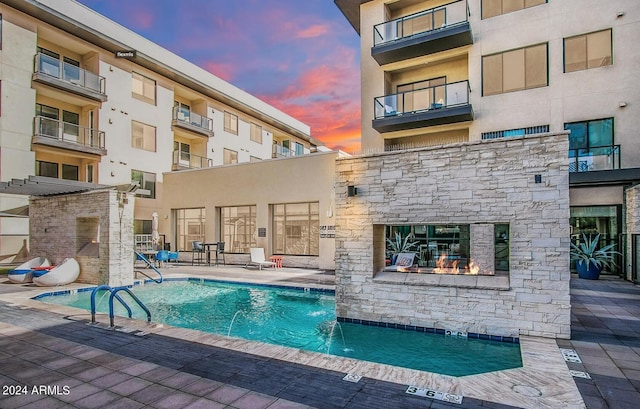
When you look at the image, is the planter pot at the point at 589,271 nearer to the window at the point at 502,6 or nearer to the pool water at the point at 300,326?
the pool water at the point at 300,326

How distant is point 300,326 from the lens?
680 centimetres

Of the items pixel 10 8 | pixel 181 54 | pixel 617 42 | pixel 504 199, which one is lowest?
pixel 504 199

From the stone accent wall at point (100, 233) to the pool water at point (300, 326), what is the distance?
81 centimetres

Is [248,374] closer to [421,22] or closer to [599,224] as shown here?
[599,224]

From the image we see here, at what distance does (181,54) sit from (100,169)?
361 inches

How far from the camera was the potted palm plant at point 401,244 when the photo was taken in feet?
43.1

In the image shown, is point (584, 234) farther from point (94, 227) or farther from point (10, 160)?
point (10, 160)

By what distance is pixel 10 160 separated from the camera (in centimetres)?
1434

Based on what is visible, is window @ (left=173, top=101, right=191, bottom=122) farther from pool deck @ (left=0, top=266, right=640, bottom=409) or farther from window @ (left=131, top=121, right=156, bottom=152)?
pool deck @ (left=0, top=266, right=640, bottom=409)

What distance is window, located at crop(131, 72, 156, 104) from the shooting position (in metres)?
19.3

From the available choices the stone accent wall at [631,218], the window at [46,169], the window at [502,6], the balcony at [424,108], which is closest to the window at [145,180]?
the window at [46,169]

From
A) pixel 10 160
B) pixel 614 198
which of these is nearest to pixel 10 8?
pixel 10 160

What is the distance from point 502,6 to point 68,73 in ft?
61.7

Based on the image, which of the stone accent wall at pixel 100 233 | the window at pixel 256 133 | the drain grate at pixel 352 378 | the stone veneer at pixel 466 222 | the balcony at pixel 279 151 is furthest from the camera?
the balcony at pixel 279 151
